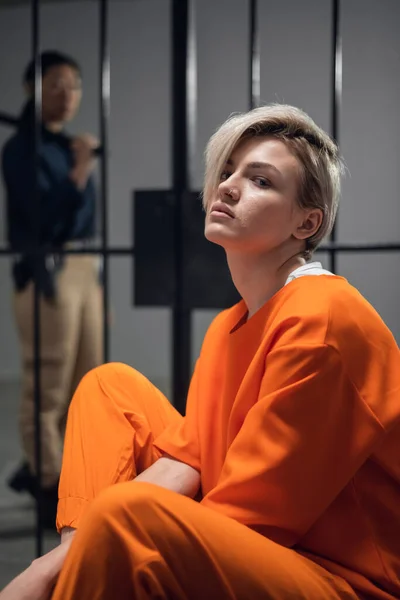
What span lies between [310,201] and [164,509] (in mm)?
506

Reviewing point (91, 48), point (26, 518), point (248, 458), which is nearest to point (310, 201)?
point (248, 458)

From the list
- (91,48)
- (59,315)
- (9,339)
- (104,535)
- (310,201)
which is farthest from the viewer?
(9,339)

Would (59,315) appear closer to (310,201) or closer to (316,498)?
(310,201)

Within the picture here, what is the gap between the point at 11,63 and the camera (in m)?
4.58

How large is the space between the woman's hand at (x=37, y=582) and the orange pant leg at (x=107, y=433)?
96mm

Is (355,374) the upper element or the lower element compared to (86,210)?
lower

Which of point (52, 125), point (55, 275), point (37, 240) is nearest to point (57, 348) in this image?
point (55, 275)

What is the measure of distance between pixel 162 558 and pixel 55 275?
1.34 meters

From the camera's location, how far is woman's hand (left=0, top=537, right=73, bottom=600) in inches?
35.7

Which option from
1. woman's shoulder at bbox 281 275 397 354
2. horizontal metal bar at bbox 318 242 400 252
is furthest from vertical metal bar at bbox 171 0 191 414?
woman's shoulder at bbox 281 275 397 354

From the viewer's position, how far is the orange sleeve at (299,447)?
0.88m

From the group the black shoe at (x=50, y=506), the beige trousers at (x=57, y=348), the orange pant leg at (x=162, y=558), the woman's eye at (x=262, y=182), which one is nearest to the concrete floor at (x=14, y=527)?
the black shoe at (x=50, y=506)

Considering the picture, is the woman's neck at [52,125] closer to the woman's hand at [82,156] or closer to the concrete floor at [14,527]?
the woman's hand at [82,156]

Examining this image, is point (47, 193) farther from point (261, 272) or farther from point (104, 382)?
point (261, 272)
